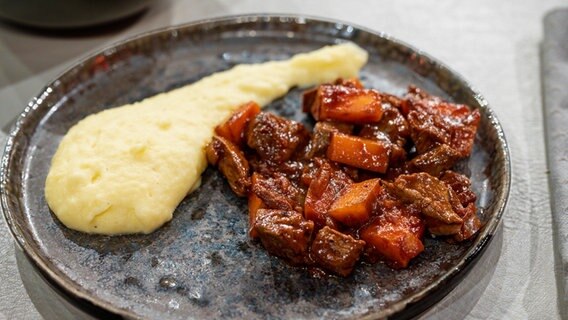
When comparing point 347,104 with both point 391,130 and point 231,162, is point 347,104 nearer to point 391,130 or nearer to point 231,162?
point 391,130

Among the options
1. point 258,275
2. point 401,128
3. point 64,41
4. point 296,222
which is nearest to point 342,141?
point 401,128

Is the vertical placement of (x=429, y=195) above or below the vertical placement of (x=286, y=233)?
above

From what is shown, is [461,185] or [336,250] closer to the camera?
[336,250]

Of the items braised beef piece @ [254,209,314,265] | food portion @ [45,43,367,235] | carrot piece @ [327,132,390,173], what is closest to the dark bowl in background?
food portion @ [45,43,367,235]

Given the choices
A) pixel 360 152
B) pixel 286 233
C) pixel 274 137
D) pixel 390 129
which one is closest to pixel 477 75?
pixel 390 129

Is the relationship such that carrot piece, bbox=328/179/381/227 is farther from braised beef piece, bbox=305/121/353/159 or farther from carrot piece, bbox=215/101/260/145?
carrot piece, bbox=215/101/260/145

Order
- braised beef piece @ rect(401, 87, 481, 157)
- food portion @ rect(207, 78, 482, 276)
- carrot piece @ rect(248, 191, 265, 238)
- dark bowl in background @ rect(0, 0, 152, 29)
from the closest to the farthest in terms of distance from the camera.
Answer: food portion @ rect(207, 78, 482, 276)
carrot piece @ rect(248, 191, 265, 238)
braised beef piece @ rect(401, 87, 481, 157)
dark bowl in background @ rect(0, 0, 152, 29)

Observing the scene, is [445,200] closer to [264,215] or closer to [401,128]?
[401,128]
